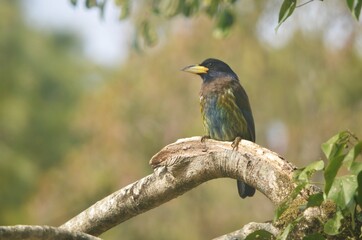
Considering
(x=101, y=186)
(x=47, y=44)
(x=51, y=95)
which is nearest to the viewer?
(x=101, y=186)

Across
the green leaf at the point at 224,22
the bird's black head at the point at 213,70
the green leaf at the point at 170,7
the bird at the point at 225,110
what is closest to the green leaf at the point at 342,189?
the green leaf at the point at 224,22

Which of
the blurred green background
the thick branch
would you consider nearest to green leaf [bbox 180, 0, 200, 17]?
the thick branch

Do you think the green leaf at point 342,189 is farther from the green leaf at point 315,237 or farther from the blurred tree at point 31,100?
the blurred tree at point 31,100

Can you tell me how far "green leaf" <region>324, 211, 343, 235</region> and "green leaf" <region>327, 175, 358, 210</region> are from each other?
0.18 m

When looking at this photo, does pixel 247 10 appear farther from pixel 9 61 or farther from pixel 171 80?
pixel 9 61

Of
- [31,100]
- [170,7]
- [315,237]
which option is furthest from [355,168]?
[31,100]

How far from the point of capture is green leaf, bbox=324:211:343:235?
11.1 feet

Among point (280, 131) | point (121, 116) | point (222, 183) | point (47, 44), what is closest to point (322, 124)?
point (280, 131)

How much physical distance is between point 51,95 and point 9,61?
272 centimetres

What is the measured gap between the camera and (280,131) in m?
15.4

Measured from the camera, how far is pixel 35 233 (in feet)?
12.1

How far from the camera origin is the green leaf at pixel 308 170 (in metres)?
3.32

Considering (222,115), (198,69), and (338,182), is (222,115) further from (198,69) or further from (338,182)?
(338,182)

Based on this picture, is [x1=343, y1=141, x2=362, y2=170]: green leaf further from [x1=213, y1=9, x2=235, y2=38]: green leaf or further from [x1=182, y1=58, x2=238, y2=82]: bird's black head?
[x1=182, y1=58, x2=238, y2=82]: bird's black head
